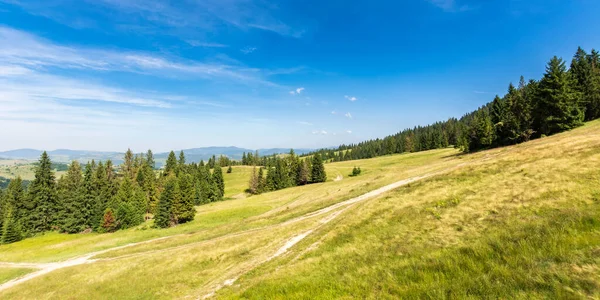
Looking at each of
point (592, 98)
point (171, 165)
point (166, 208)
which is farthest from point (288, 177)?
point (592, 98)

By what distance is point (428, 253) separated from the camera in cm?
1043

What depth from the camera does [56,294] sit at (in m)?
23.4

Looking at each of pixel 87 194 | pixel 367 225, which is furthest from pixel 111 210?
pixel 367 225

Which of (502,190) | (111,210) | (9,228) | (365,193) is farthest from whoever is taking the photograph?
(111,210)

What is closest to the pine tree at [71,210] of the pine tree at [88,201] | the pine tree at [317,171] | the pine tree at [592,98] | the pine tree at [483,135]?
the pine tree at [88,201]

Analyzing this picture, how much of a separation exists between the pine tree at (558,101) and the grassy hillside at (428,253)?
130 ft

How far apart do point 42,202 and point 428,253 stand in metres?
102

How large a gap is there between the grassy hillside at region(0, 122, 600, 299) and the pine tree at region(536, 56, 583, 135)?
130ft

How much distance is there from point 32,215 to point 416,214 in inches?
3932

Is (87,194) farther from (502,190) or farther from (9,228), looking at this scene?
(502,190)

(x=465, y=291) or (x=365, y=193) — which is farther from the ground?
(x=465, y=291)

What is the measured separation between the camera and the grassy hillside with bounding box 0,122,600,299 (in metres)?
6.88

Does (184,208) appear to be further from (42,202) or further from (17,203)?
(17,203)

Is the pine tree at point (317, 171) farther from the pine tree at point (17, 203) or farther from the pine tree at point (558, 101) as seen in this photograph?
the pine tree at point (17, 203)
